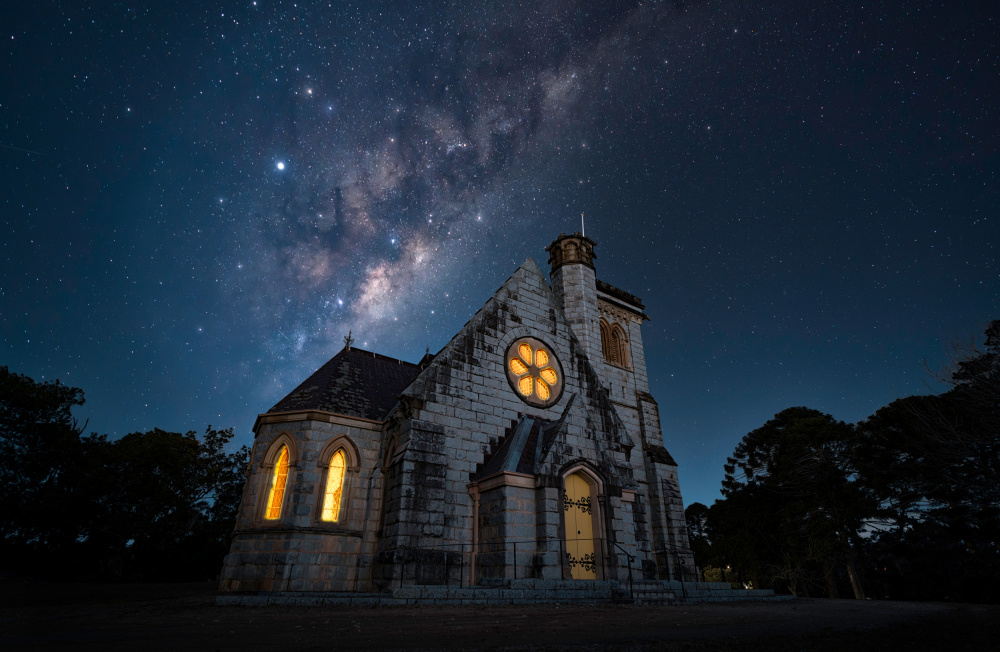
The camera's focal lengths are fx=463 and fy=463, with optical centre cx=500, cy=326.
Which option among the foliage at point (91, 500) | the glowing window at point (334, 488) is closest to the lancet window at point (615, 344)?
the glowing window at point (334, 488)

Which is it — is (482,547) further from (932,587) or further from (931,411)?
(932,587)

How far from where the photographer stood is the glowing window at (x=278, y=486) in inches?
556

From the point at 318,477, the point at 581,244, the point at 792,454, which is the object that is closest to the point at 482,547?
the point at 318,477

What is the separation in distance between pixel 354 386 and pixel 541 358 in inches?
281

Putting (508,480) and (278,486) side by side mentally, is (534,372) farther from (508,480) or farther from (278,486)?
(278,486)

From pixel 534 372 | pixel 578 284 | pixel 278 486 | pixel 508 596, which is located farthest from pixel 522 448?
pixel 578 284

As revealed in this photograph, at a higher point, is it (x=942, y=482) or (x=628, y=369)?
(x=628, y=369)

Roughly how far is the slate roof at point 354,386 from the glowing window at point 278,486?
155 cm

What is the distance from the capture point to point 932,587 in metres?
27.2

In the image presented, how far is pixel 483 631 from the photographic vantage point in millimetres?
5676

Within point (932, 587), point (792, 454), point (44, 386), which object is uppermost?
point (44, 386)

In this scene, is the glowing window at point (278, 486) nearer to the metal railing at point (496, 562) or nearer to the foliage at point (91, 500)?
the metal railing at point (496, 562)

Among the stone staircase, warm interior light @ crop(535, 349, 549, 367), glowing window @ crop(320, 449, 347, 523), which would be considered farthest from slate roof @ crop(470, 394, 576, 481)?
glowing window @ crop(320, 449, 347, 523)

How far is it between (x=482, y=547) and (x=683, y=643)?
8.81m
